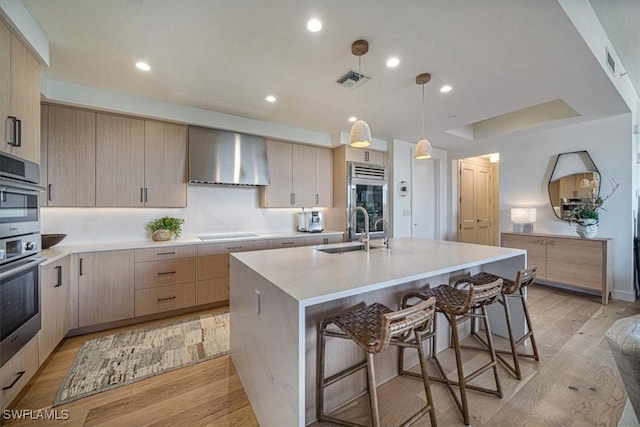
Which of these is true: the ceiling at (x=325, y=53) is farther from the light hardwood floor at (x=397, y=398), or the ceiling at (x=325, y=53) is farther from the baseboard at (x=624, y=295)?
the light hardwood floor at (x=397, y=398)

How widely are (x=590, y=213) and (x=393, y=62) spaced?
3.58 m

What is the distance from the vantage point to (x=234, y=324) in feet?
6.73

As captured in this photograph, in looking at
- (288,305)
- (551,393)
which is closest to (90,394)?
(288,305)

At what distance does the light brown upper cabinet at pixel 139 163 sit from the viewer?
9.43ft

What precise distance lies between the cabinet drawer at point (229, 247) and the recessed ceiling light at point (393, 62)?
2.55 meters

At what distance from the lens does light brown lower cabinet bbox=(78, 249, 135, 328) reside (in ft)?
8.32

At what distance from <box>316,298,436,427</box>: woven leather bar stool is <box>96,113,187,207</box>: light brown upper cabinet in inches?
108

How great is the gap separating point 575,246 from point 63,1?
18.9 feet

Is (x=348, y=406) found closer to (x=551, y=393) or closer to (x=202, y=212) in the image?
(x=551, y=393)

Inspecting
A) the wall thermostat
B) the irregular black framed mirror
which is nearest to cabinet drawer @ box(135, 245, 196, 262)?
the wall thermostat

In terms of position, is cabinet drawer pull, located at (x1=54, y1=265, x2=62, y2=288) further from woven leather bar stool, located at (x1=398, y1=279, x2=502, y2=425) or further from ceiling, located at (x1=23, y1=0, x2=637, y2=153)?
woven leather bar stool, located at (x1=398, y1=279, x2=502, y2=425)

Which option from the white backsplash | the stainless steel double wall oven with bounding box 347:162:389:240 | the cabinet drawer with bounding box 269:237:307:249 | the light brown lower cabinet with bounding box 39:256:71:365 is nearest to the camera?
the light brown lower cabinet with bounding box 39:256:71:365

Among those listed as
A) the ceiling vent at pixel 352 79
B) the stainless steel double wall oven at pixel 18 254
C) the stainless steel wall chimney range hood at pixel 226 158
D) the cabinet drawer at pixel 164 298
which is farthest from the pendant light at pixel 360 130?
the cabinet drawer at pixel 164 298

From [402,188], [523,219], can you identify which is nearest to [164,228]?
[402,188]
